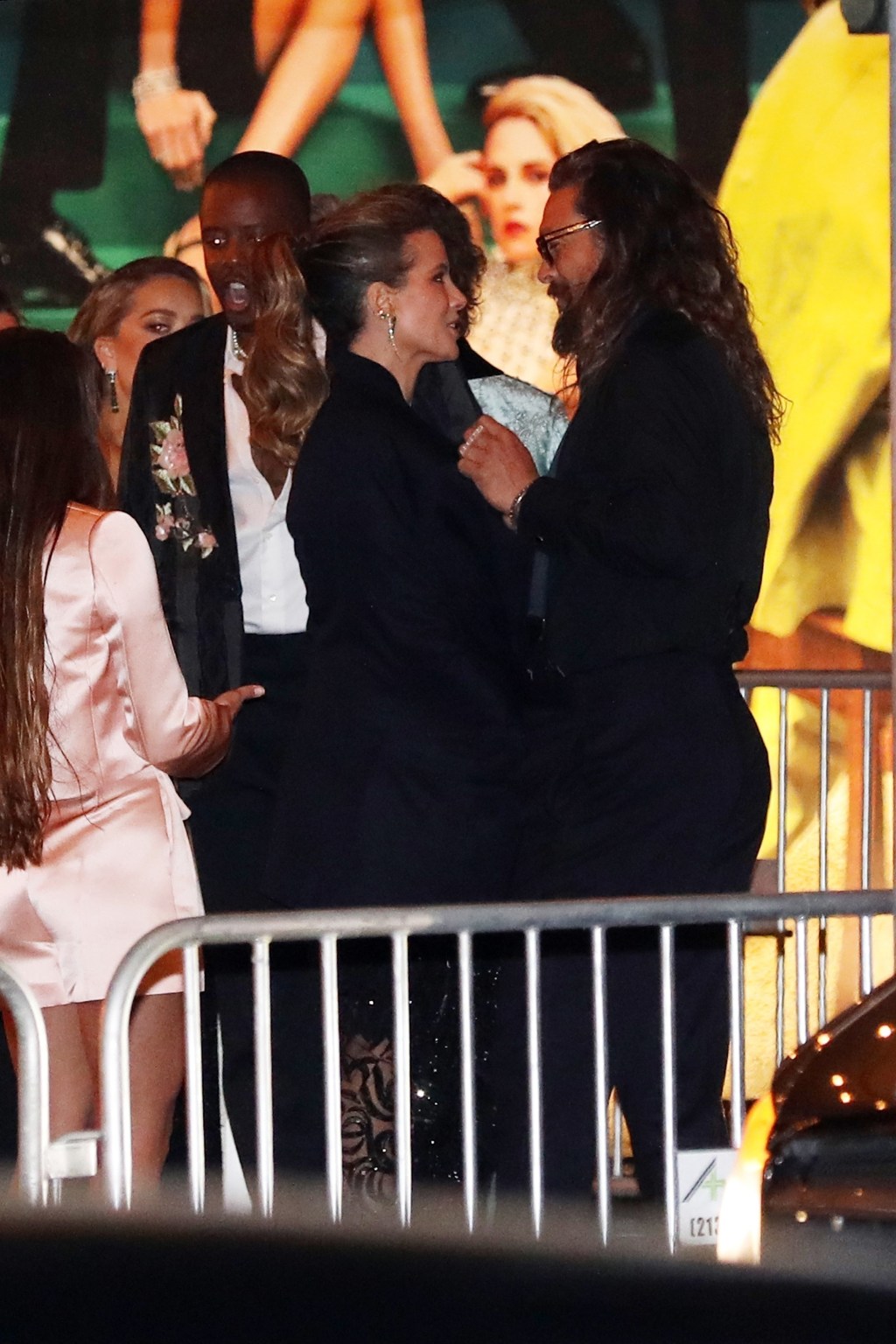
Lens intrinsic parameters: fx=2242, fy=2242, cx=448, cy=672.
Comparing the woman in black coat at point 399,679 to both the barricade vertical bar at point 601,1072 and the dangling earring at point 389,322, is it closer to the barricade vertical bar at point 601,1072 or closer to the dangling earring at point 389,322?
the dangling earring at point 389,322

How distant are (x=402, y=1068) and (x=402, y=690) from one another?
0.97 meters

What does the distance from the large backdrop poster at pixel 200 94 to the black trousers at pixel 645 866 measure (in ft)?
9.34

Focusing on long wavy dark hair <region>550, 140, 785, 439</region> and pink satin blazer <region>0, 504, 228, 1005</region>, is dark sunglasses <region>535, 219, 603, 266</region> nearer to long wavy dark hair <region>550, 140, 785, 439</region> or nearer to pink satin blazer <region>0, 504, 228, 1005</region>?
long wavy dark hair <region>550, 140, 785, 439</region>

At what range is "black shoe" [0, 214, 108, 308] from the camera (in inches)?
255

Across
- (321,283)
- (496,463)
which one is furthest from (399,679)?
(321,283)

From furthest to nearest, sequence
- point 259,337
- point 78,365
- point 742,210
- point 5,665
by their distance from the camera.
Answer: point 742,210, point 259,337, point 78,365, point 5,665

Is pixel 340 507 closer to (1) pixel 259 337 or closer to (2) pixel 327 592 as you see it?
(2) pixel 327 592

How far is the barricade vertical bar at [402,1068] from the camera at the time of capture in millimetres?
3303

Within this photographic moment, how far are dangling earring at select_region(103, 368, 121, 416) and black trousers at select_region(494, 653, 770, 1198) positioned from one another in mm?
2002

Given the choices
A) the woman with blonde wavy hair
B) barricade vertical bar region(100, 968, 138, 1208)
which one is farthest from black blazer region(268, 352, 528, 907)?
the woman with blonde wavy hair

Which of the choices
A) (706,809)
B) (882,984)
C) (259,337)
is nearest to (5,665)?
(259,337)

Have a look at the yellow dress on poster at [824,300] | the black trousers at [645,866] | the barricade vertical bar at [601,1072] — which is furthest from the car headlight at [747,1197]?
the yellow dress on poster at [824,300]

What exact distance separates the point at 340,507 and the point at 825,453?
269 cm

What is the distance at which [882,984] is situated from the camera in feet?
9.72
